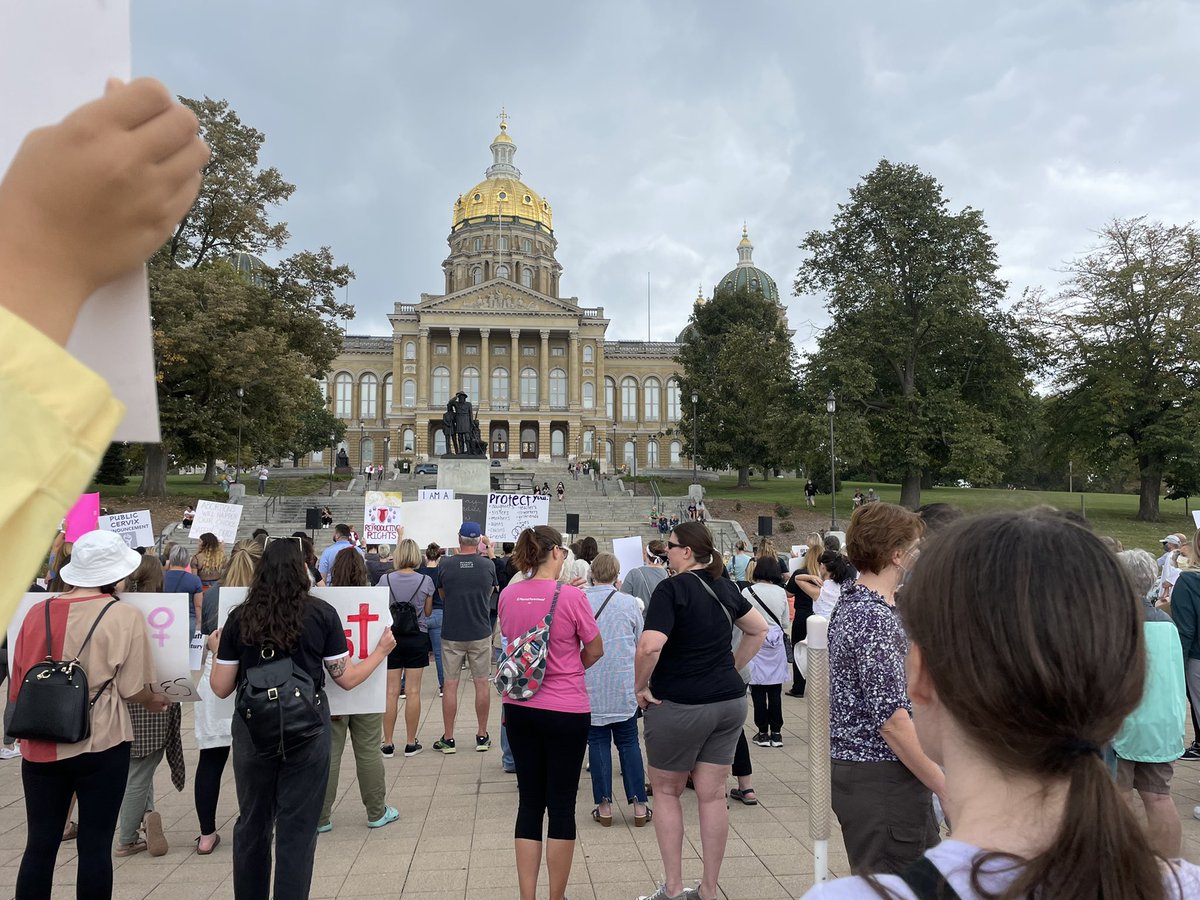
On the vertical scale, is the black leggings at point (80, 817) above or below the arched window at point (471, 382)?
below

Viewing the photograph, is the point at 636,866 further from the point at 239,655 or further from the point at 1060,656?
the point at 1060,656

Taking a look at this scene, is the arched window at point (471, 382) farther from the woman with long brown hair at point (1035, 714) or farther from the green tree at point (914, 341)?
the woman with long brown hair at point (1035, 714)

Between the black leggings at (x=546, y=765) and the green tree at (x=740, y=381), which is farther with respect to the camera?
the green tree at (x=740, y=381)

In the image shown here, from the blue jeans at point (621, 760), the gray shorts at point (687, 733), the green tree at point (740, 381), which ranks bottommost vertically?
the blue jeans at point (621, 760)

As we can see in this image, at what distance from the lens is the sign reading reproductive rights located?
1330 cm

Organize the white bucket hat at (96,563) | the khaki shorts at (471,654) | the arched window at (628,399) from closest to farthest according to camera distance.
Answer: the white bucket hat at (96,563) → the khaki shorts at (471,654) → the arched window at (628,399)

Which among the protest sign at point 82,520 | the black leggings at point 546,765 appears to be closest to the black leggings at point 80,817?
the black leggings at point 546,765

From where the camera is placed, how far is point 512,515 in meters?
13.4

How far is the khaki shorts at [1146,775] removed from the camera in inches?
180

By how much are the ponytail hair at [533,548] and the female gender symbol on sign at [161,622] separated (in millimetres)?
1917

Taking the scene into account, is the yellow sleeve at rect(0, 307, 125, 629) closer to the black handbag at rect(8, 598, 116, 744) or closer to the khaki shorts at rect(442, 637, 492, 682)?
the black handbag at rect(8, 598, 116, 744)

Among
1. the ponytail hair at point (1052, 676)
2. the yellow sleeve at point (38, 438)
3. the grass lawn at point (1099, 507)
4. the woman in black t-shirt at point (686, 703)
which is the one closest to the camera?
the yellow sleeve at point (38, 438)

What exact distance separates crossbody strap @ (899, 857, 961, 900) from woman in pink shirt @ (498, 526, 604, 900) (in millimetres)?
3077

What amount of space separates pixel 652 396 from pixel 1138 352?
4859 cm
